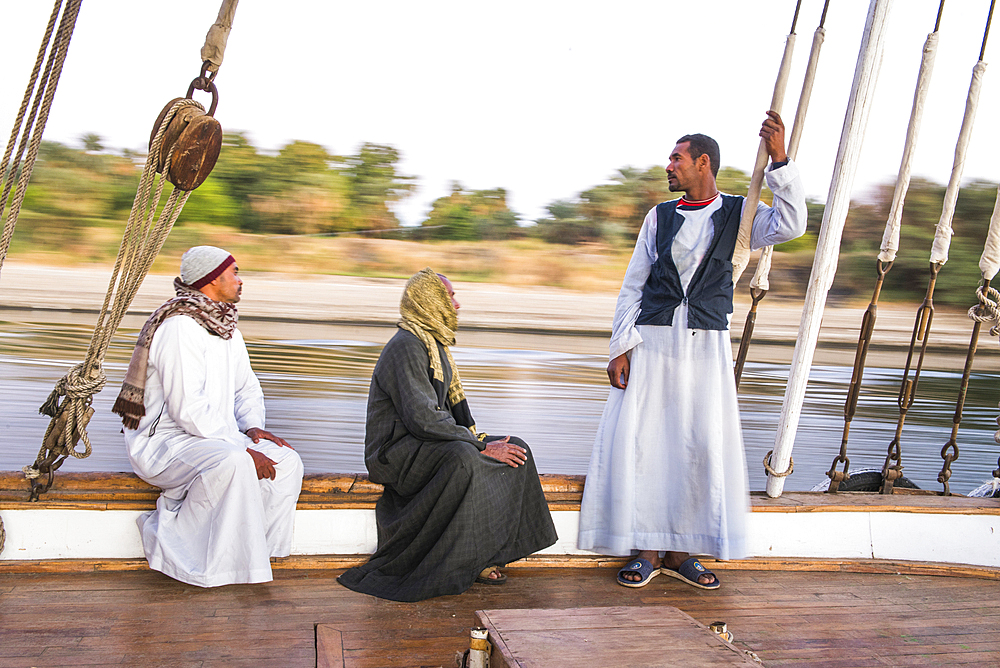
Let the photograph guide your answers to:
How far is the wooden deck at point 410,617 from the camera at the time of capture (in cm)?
163

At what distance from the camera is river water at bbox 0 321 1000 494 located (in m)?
4.53

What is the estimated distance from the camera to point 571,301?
585 cm

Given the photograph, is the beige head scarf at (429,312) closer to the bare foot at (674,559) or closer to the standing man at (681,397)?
the standing man at (681,397)

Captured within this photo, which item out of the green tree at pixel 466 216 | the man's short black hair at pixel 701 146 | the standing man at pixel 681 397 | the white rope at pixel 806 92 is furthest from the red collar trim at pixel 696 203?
the green tree at pixel 466 216

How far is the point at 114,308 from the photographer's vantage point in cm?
212

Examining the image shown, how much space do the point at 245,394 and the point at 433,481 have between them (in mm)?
730

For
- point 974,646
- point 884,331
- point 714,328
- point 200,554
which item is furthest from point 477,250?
point 884,331

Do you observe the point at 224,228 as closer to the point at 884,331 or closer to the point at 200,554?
the point at 200,554

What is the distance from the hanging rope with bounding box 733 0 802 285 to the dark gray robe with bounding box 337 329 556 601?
3.04ft

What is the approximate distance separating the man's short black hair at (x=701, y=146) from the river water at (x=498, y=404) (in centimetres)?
217

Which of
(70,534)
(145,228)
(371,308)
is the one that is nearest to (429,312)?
(145,228)

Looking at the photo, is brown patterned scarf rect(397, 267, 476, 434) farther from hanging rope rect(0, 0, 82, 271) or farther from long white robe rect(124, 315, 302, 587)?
hanging rope rect(0, 0, 82, 271)

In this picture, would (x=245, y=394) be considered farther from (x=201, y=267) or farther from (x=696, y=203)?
(x=696, y=203)

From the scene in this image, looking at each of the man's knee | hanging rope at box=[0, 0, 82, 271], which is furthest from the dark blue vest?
hanging rope at box=[0, 0, 82, 271]
